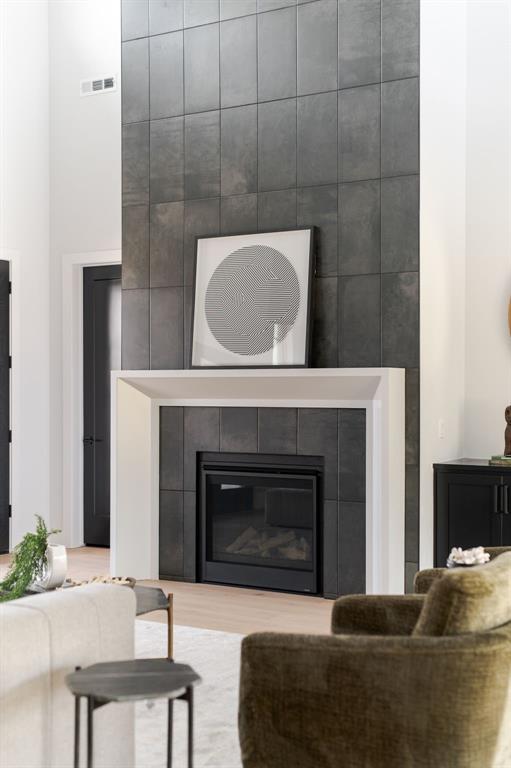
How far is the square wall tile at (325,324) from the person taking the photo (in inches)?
220

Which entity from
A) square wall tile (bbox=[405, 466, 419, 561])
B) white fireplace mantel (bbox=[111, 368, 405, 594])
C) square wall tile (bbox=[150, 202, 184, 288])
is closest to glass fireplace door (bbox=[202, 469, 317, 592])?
white fireplace mantel (bbox=[111, 368, 405, 594])

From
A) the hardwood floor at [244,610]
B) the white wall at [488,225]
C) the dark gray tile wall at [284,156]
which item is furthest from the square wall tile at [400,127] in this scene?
the hardwood floor at [244,610]

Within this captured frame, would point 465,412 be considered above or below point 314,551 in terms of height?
above

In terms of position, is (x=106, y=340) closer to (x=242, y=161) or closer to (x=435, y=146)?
(x=242, y=161)

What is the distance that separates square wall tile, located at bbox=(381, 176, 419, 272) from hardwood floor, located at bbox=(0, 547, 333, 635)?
196 cm

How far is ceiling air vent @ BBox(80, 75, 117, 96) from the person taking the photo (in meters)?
7.46

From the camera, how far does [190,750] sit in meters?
2.41

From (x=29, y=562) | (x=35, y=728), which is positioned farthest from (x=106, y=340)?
(x=35, y=728)

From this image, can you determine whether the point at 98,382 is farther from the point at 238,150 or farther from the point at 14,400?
the point at 238,150

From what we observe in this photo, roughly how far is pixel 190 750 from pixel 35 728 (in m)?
0.41

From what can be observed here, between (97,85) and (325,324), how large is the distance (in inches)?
126

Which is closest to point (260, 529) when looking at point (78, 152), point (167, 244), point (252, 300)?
point (252, 300)

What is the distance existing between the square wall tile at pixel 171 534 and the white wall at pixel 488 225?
186cm

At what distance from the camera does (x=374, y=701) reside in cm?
240
